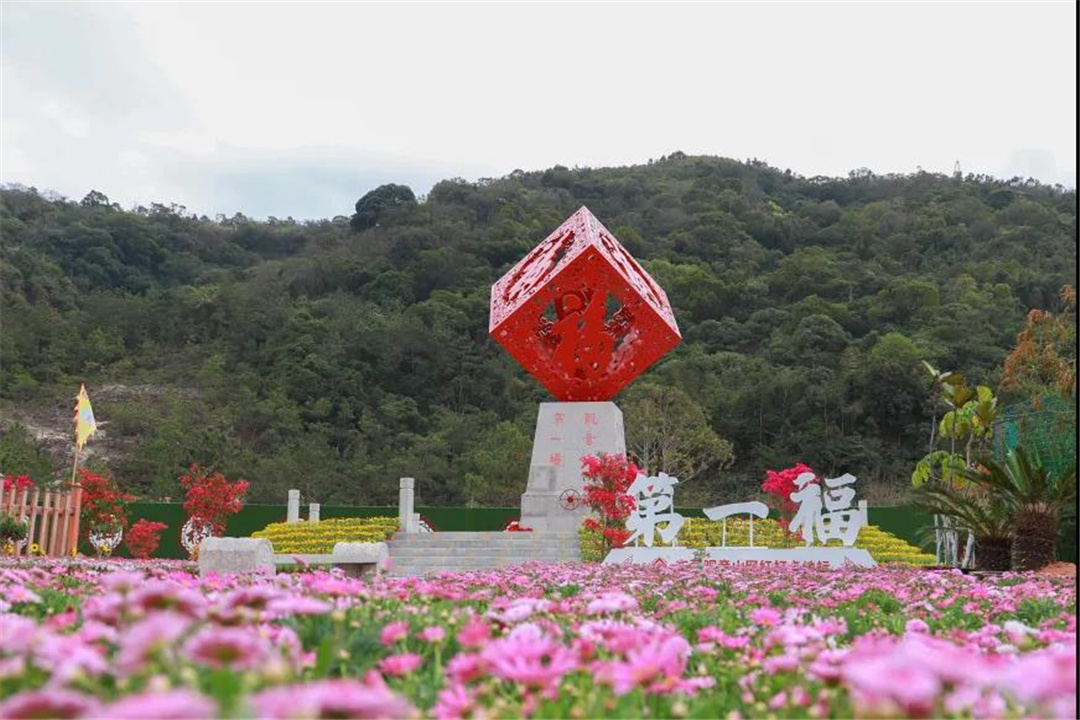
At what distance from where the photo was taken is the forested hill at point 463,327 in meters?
37.6

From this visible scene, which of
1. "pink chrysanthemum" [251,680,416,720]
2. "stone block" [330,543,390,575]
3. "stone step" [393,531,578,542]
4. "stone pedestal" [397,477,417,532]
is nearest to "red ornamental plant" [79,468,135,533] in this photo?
"stone step" [393,531,578,542]

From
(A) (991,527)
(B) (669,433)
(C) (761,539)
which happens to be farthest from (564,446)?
(A) (991,527)

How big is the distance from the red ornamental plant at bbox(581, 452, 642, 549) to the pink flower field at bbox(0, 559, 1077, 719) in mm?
14545

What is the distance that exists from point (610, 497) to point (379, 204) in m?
41.6

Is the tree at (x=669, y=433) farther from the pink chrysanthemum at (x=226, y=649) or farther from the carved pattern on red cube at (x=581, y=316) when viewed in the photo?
the pink chrysanthemum at (x=226, y=649)

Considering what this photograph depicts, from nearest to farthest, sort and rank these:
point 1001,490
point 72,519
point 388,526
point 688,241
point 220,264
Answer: point 1001,490
point 72,519
point 388,526
point 688,241
point 220,264

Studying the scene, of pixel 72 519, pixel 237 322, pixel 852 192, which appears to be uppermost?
pixel 852 192

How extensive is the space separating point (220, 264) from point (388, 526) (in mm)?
38390

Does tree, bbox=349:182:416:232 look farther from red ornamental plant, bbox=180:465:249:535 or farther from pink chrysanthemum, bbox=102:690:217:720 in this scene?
pink chrysanthemum, bbox=102:690:217:720

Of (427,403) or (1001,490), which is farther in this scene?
(427,403)

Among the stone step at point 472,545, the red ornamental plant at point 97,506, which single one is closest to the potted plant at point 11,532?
the red ornamental plant at point 97,506

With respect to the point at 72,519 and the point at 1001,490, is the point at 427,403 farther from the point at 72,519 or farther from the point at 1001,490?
the point at 1001,490

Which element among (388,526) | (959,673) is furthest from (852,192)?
(959,673)

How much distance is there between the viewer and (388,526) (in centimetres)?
2289
